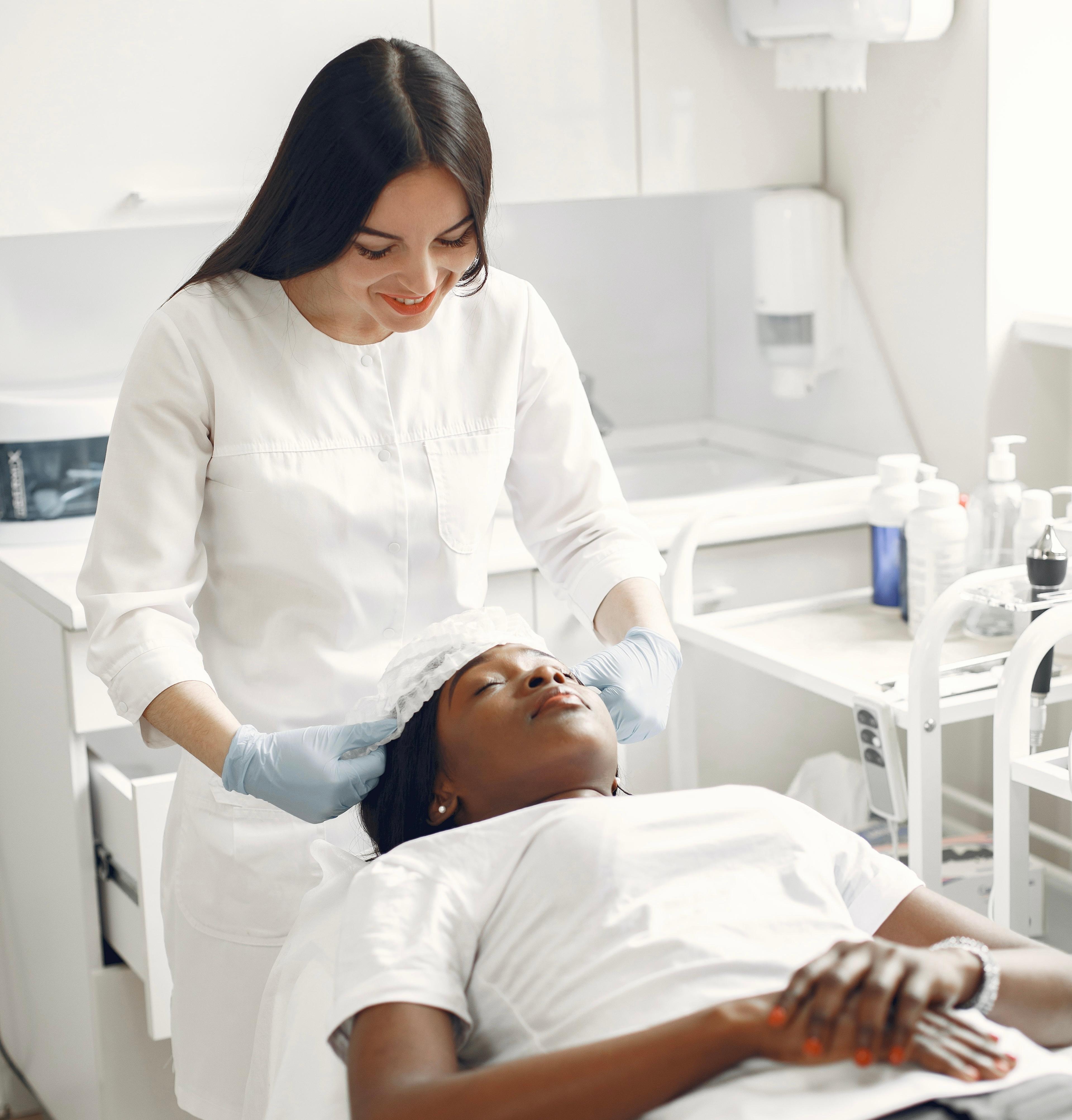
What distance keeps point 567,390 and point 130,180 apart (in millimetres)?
988

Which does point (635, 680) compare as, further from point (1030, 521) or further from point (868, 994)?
point (1030, 521)

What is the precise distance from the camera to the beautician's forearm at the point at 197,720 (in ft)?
3.95

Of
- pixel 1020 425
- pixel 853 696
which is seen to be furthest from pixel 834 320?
pixel 853 696

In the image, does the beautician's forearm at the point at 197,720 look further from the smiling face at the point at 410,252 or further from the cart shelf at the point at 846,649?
the cart shelf at the point at 846,649

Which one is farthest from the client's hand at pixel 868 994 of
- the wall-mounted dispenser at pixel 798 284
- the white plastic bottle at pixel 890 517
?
the wall-mounted dispenser at pixel 798 284

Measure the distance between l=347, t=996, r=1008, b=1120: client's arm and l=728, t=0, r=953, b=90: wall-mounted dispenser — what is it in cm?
166

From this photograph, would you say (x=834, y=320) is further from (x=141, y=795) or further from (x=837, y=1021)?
(x=837, y=1021)

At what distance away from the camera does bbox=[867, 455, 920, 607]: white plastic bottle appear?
6.69 ft

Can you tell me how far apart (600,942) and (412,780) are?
0.28 m

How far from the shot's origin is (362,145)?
1.18 m

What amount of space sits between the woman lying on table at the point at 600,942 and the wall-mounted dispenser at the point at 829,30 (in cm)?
134

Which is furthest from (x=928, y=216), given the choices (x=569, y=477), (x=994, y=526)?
(x=569, y=477)

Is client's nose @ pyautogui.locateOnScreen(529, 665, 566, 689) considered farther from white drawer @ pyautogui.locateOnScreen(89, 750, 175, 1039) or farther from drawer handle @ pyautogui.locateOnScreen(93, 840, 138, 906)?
drawer handle @ pyautogui.locateOnScreen(93, 840, 138, 906)

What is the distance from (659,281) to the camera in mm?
2834
